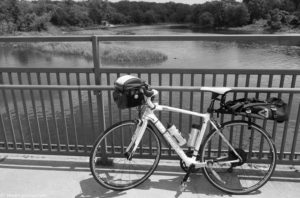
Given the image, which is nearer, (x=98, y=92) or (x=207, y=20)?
(x=98, y=92)

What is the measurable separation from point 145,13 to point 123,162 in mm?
104188

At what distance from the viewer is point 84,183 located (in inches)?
112

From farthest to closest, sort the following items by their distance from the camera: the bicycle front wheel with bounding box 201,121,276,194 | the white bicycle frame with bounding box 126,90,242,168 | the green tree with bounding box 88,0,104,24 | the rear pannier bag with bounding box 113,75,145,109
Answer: the green tree with bounding box 88,0,104,24 < the bicycle front wheel with bounding box 201,121,276,194 < the white bicycle frame with bounding box 126,90,242,168 < the rear pannier bag with bounding box 113,75,145,109

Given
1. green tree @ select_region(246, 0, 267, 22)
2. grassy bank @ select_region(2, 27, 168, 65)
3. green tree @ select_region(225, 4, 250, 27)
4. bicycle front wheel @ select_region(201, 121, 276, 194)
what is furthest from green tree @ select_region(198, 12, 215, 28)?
bicycle front wheel @ select_region(201, 121, 276, 194)

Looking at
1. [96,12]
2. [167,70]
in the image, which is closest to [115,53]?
[167,70]

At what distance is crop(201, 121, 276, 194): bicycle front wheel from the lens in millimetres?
2641

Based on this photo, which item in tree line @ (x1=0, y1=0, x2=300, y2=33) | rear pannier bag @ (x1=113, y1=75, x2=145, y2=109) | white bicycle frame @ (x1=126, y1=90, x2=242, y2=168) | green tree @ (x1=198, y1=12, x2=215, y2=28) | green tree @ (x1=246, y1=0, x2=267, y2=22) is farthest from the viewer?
green tree @ (x1=246, y1=0, x2=267, y2=22)

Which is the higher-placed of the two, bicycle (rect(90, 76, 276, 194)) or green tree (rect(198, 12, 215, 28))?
bicycle (rect(90, 76, 276, 194))

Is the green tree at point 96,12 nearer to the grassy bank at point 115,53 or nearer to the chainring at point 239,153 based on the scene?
the grassy bank at point 115,53

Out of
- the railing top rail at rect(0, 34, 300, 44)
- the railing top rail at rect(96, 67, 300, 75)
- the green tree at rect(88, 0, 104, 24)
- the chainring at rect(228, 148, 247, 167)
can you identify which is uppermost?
the railing top rail at rect(0, 34, 300, 44)

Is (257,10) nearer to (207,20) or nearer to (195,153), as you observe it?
(207,20)

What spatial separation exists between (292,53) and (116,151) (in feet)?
91.3

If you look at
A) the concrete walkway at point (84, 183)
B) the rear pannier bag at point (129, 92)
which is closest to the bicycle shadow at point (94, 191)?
the concrete walkway at point (84, 183)

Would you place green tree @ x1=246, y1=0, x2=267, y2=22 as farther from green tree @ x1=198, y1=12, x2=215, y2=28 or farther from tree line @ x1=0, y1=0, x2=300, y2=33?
green tree @ x1=198, y1=12, x2=215, y2=28
